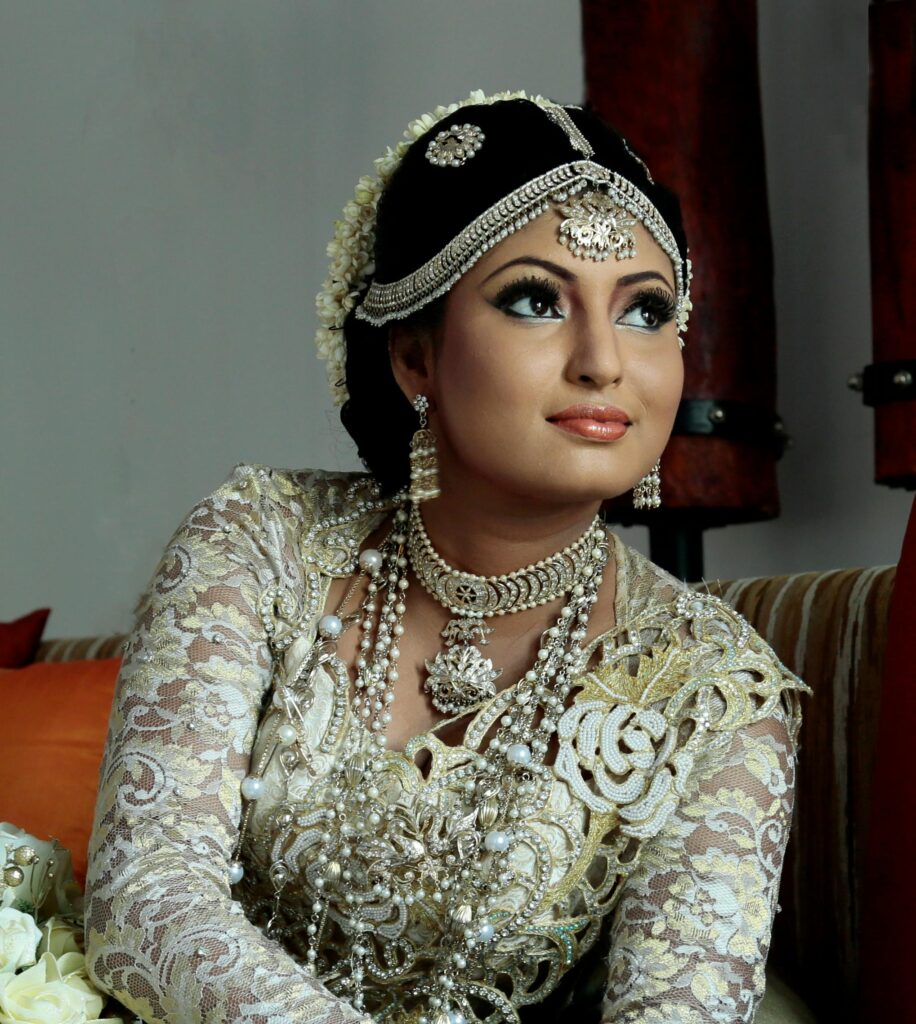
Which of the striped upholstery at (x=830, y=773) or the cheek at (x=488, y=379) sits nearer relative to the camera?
Answer: the cheek at (x=488, y=379)

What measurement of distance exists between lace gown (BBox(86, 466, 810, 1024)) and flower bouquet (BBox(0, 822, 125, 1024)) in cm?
4

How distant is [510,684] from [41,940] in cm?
56

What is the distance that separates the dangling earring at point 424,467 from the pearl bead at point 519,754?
296 millimetres

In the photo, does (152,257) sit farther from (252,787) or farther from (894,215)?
(252,787)

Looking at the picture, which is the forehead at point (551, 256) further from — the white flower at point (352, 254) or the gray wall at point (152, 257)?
the gray wall at point (152, 257)

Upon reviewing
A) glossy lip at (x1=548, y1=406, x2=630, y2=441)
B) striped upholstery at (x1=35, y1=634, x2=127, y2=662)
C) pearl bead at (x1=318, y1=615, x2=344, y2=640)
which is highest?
glossy lip at (x1=548, y1=406, x2=630, y2=441)

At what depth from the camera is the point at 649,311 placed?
1555 millimetres

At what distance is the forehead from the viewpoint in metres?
1.49

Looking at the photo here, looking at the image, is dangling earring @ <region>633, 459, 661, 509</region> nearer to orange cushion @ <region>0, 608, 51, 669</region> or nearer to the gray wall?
orange cushion @ <region>0, 608, 51, 669</region>

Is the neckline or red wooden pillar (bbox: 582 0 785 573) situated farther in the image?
red wooden pillar (bbox: 582 0 785 573)

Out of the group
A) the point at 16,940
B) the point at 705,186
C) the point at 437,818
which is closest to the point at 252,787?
the point at 437,818

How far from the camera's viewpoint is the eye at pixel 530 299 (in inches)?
58.7

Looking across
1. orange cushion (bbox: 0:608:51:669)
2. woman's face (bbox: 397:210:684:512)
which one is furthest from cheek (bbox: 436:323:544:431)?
orange cushion (bbox: 0:608:51:669)

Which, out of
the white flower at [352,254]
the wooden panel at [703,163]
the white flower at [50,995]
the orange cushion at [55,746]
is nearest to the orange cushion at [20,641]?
the orange cushion at [55,746]
